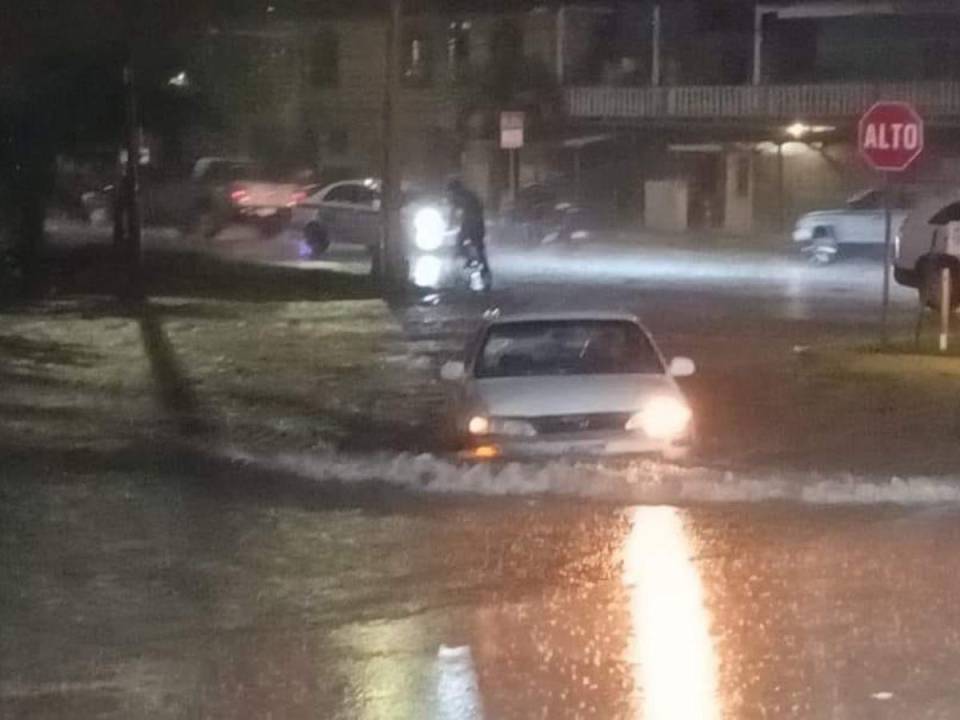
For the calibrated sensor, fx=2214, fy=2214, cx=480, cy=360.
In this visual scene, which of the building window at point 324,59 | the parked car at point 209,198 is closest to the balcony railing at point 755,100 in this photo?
the parked car at point 209,198

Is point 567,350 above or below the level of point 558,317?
below

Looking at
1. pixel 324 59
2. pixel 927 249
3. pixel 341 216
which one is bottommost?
pixel 341 216

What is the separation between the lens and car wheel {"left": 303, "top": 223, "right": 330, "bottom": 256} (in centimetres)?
4578

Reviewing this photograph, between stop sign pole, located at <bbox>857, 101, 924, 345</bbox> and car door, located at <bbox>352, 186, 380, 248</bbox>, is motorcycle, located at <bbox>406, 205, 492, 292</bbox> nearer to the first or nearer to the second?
car door, located at <bbox>352, 186, 380, 248</bbox>

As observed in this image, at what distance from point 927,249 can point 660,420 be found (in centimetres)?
1543

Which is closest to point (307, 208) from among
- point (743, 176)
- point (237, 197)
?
point (237, 197)

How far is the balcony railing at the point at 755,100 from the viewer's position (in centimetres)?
5675

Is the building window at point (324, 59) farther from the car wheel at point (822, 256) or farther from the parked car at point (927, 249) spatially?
the parked car at point (927, 249)

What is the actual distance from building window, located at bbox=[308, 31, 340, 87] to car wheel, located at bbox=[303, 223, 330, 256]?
22857 mm

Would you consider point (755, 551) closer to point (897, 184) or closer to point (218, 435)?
point (218, 435)

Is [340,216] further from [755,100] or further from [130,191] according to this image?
[755,100]

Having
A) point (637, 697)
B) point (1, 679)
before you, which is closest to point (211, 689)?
point (1, 679)

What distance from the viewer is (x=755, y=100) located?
58375 millimetres

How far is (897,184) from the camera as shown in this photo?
49.8m
